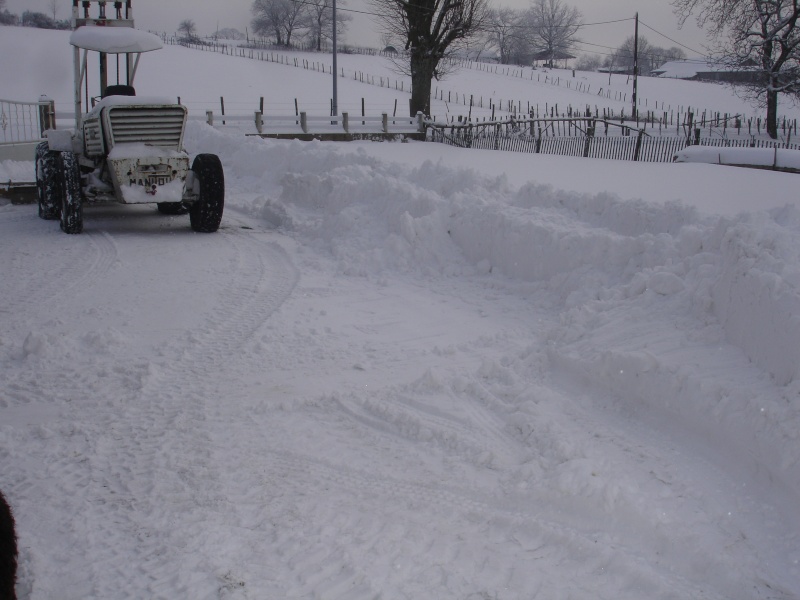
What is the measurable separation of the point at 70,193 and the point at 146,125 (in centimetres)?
133

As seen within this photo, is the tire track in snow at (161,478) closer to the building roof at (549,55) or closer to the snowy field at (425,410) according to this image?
the snowy field at (425,410)

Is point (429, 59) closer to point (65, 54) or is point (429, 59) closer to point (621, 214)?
point (621, 214)

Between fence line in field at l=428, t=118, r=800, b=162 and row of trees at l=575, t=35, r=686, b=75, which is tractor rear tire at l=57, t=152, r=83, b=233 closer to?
fence line in field at l=428, t=118, r=800, b=162

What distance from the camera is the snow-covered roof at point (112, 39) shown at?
982cm

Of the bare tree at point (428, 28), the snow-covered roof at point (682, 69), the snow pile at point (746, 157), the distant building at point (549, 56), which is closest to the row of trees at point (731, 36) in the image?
the bare tree at point (428, 28)

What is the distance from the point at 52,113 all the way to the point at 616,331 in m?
15.3

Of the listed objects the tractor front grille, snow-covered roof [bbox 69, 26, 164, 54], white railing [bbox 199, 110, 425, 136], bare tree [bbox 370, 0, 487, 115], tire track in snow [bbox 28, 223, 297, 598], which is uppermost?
bare tree [bbox 370, 0, 487, 115]

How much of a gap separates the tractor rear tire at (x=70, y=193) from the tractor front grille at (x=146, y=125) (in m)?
0.58

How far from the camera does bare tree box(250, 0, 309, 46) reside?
84.8 m

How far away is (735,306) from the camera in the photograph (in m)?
4.96

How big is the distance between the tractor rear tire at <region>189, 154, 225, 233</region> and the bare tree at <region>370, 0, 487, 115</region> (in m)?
20.9

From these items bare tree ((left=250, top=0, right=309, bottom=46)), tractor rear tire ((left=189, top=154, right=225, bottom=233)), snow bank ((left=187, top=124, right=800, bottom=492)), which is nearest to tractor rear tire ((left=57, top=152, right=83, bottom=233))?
tractor rear tire ((left=189, top=154, right=225, bottom=233))

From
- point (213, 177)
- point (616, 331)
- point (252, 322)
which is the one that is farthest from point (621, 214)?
point (213, 177)

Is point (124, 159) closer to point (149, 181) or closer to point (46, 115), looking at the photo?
point (149, 181)
